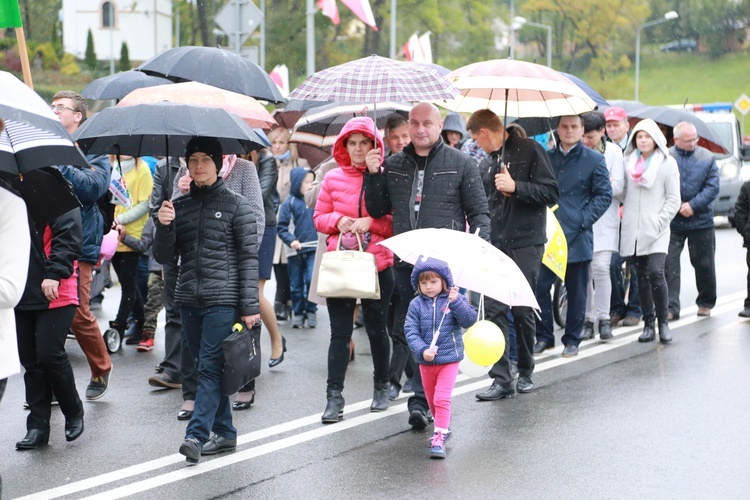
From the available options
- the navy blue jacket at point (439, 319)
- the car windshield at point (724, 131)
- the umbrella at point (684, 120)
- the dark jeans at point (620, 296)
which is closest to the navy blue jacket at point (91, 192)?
the navy blue jacket at point (439, 319)

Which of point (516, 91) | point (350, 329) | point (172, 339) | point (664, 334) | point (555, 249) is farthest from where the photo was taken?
point (664, 334)

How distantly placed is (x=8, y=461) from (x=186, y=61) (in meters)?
4.00

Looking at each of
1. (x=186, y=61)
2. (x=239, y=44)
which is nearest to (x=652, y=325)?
(x=186, y=61)

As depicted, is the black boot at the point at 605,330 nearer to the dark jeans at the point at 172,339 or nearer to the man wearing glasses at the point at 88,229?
the dark jeans at the point at 172,339

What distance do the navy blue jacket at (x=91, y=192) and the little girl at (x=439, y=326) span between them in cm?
212

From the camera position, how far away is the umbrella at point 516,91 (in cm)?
798

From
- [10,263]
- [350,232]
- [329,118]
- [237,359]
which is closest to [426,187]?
[350,232]

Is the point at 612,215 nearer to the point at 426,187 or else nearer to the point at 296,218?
the point at 296,218

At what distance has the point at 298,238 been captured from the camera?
1180 cm

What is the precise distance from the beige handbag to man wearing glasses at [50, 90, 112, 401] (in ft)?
5.25

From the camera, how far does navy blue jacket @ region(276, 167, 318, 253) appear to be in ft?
38.5

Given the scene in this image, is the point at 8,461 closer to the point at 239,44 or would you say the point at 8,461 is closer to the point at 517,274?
the point at 517,274

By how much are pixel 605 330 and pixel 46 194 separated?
6.27 metres

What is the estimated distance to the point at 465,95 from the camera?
9109 mm
